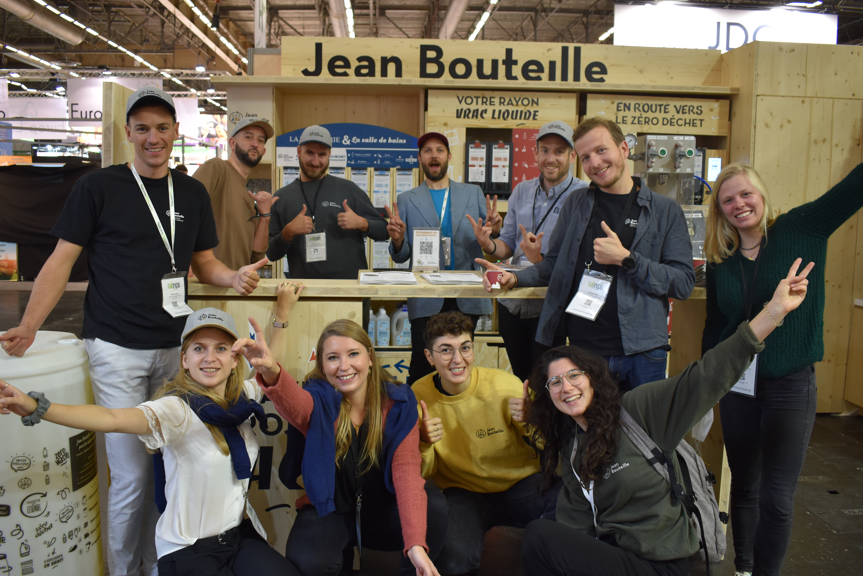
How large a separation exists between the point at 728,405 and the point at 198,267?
206 cm

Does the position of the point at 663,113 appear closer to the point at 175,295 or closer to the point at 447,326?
the point at 447,326

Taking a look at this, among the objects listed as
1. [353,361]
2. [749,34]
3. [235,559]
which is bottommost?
[235,559]

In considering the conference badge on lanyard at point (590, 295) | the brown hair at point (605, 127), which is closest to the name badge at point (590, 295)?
the conference badge on lanyard at point (590, 295)

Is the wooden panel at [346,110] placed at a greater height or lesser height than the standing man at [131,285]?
greater

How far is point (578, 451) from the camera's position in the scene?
1.79m

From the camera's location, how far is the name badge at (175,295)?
2.01 metres

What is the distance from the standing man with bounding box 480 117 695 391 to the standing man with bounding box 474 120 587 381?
0.39 meters

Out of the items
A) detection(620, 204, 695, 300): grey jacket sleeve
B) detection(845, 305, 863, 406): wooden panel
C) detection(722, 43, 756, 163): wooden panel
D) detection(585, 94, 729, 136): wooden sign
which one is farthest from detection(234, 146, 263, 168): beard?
detection(845, 305, 863, 406): wooden panel

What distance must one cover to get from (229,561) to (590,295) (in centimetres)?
147

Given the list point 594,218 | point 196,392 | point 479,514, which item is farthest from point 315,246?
point 479,514

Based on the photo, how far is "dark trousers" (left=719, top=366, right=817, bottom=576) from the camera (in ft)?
6.16

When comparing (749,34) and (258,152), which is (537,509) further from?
(749,34)

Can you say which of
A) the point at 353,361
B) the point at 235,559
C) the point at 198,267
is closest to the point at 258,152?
the point at 198,267

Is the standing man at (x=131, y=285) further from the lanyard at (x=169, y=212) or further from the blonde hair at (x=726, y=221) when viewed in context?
the blonde hair at (x=726, y=221)
